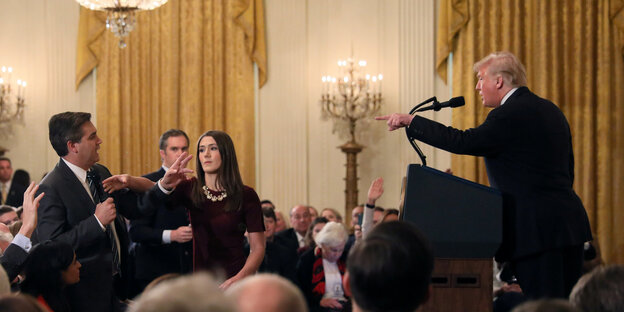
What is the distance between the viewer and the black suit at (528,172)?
3.42 meters

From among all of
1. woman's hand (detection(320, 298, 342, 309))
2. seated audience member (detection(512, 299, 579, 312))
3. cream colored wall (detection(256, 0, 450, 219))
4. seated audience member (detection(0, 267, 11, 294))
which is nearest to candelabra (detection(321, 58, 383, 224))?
cream colored wall (detection(256, 0, 450, 219))

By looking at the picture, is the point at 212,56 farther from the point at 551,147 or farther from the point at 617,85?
the point at 551,147

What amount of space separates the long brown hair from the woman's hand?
1816 millimetres

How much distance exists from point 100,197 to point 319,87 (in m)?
6.62

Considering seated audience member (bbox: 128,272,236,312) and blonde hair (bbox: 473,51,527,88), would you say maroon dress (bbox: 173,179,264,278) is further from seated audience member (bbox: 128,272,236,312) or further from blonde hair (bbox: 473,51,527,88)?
seated audience member (bbox: 128,272,236,312)

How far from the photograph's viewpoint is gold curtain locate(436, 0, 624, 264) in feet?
32.0

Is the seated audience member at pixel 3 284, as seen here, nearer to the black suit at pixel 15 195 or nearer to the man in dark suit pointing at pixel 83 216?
the man in dark suit pointing at pixel 83 216

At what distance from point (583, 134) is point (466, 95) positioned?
1565mm

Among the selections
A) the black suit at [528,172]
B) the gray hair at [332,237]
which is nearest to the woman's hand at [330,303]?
the gray hair at [332,237]

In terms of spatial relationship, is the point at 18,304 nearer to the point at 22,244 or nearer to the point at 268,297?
the point at 268,297

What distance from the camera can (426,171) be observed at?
10.9 feet

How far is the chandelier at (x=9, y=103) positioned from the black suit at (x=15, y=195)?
108cm

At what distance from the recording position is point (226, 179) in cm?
402

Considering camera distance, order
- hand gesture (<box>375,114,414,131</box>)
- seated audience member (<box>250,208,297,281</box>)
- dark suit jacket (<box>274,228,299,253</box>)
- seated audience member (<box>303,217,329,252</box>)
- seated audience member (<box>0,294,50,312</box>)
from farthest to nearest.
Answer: seated audience member (<box>303,217,329,252</box>) < dark suit jacket (<box>274,228,299,253</box>) < seated audience member (<box>250,208,297,281</box>) < hand gesture (<box>375,114,414,131</box>) < seated audience member (<box>0,294,50,312</box>)
